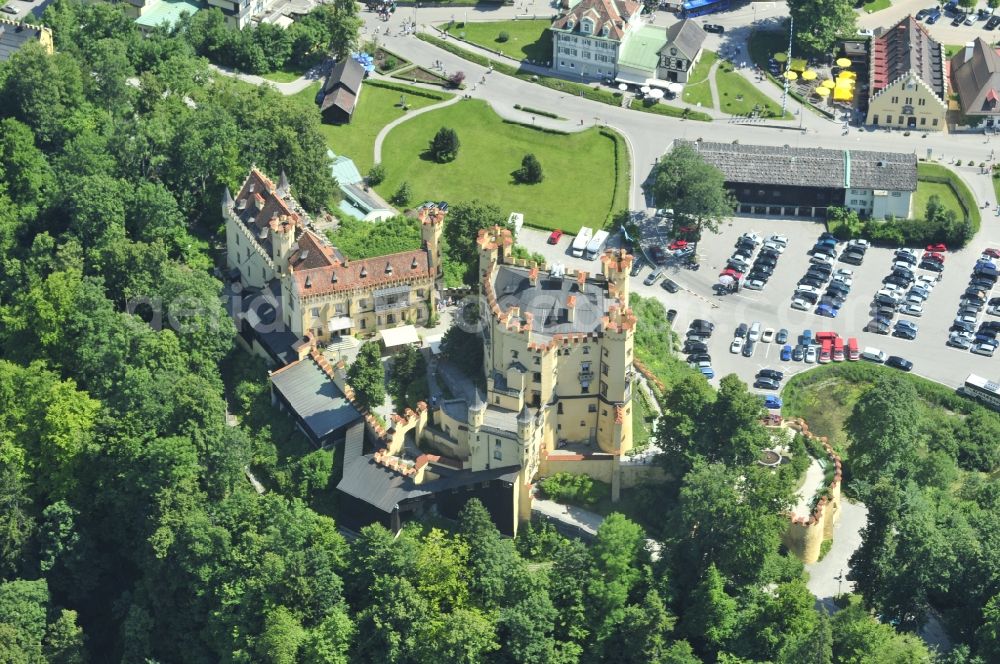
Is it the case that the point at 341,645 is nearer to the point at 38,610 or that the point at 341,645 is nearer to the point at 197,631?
the point at 197,631

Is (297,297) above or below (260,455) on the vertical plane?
above

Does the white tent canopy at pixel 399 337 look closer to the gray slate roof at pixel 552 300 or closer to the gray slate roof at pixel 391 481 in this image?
the gray slate roof at pixel 552 300

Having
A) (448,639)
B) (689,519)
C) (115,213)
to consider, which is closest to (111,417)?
(115,213)

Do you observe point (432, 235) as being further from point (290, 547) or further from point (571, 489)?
point (290, 547)

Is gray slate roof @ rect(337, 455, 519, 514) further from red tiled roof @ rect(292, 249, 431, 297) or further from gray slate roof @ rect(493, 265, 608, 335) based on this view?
red tiled roof @ rect(292, 249, 431, 297)

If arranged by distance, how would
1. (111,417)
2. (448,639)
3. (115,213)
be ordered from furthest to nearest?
1. (115,213)
2. (111,417)
3. (448,639)

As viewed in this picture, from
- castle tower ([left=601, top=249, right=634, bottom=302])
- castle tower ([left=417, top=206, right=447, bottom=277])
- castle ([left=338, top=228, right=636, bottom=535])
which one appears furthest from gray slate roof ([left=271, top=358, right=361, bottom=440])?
castle tower ([left=601, top=249, right=634, bottom=302])
